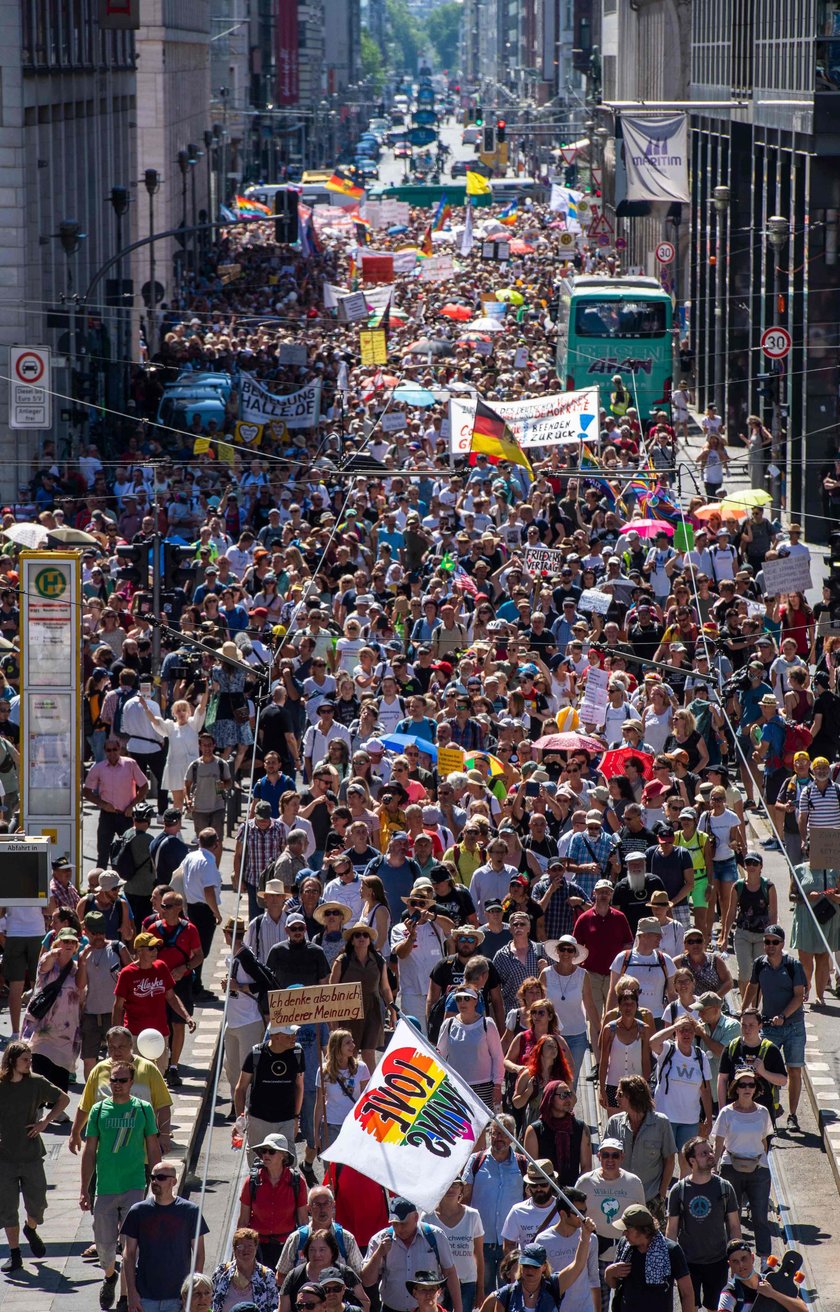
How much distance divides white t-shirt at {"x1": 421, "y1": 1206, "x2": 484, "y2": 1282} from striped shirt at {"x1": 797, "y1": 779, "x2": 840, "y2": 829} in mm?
6985

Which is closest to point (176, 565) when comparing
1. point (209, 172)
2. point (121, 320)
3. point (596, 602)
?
point (596, 602)

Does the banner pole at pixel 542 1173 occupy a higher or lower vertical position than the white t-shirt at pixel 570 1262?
higher

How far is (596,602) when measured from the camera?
22.6 meters

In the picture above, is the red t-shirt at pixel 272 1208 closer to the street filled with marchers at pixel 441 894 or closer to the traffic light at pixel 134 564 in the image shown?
the street filled with marchers at pixel 441 894

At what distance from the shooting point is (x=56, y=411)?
43656 millimetres

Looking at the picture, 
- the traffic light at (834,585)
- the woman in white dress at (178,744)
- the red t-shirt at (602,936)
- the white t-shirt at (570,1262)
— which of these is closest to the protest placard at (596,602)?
the traffic light at (834,585)

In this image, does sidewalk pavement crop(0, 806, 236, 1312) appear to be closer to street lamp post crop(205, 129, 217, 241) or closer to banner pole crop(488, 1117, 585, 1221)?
banner pole crop(488, 1117, 585, 1221)

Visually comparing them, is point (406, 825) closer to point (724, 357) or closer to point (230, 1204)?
point (230, 1204)

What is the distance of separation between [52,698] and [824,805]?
5.57 meters

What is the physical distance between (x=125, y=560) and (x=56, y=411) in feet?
62.0

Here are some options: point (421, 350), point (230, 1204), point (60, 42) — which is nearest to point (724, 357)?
point (421, 350)

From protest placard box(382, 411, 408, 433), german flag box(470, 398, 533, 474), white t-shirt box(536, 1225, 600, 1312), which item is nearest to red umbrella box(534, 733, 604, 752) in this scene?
white t-shirt box(536, 1225, 600, 1312)

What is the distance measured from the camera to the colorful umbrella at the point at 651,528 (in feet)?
86.0

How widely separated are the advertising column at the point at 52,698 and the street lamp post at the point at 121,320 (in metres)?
24.5
